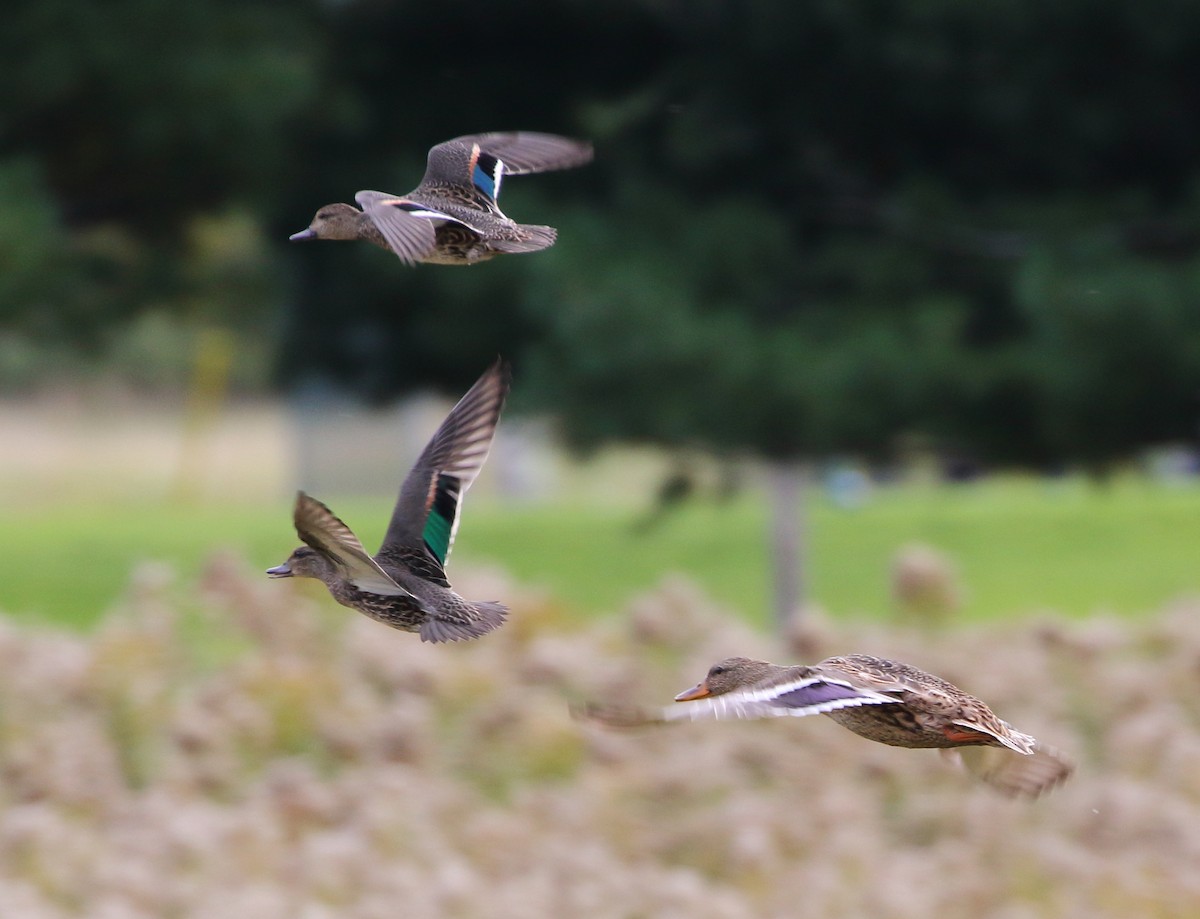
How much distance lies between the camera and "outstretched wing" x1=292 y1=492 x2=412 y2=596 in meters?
1.76

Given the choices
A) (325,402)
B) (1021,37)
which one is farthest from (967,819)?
(325,402)

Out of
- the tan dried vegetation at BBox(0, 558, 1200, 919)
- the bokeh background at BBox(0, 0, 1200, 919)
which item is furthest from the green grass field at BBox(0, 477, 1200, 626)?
the tan dried vegetation at BBox(0, 558, 1200, 919)

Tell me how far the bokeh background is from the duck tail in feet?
5.90

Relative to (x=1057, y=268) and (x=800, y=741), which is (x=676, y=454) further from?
(x=800, y=741)

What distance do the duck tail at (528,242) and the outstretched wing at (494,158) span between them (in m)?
0.29

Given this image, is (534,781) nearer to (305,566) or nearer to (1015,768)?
(1015,768)

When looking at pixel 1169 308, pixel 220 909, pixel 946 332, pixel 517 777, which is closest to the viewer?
pixel 220 909

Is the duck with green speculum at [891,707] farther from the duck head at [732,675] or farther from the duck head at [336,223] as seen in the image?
the duck head at [336,223]

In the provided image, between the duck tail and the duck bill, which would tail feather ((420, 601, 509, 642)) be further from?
the duck tail

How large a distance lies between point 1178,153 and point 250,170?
3.87 meters

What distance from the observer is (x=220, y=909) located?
4.05 metres

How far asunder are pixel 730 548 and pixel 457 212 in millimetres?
10314

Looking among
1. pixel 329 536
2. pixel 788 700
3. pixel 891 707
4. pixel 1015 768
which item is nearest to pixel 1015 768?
pixel 1015 768

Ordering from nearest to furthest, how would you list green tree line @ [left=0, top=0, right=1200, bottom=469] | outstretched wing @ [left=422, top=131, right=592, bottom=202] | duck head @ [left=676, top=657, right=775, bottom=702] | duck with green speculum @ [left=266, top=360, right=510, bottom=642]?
duck with green speculum @ [left=266, top=360, right=510, bottom=642]
duck head @ [left=676, top=657, right=775, bottom=702]
outstretched wing @ [left=422, top=131, right=592, bottom=202]
green tree line @ [left=0, top=0, right=1200, bottom=469]
